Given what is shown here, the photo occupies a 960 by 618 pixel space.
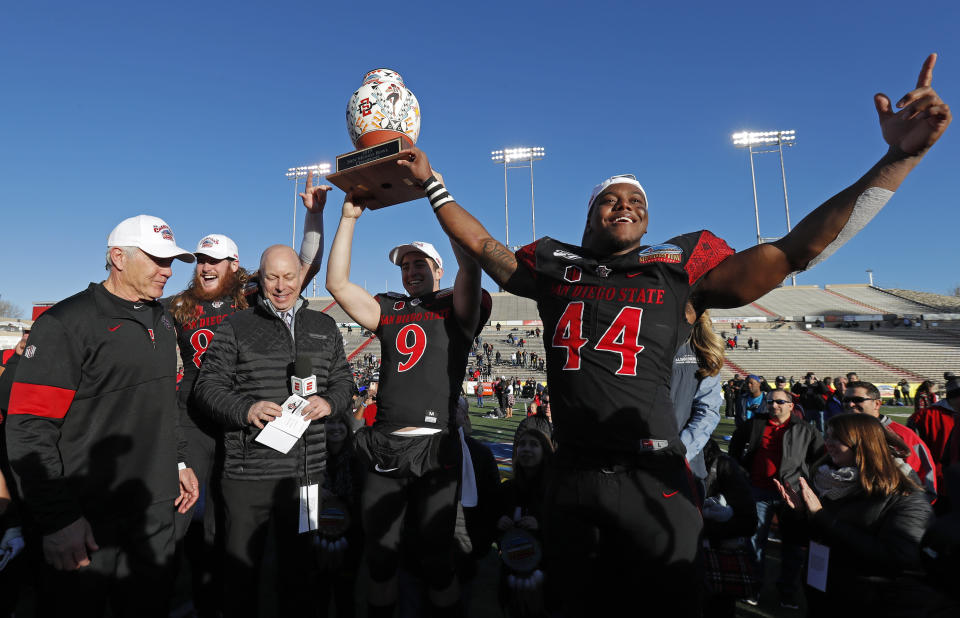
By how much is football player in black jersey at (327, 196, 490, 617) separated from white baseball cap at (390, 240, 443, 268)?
0.03 metres

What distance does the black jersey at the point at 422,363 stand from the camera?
307 cm

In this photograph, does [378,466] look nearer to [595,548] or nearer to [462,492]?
[462,492]

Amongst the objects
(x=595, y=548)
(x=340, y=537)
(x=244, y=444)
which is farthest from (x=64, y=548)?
(x=595, y=548)

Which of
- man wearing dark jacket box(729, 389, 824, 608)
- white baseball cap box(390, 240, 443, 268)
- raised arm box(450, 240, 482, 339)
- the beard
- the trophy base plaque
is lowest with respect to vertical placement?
man wearing dark jacket box(729, 389, 824, 608)

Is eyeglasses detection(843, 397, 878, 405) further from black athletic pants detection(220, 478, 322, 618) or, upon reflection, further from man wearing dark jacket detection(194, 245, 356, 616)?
black athletic pants detection(220, 478, 322, 618)

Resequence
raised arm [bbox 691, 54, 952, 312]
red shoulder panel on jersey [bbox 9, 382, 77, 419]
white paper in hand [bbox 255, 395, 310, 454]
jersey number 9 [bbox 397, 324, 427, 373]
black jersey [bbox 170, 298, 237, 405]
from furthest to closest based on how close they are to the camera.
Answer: black jersey [bbox 170, 298, 237, 405]
jersey number 9 [bbox 397, 324, 427, 373]
white paper in hand [bbox 255, 395, 310, 454]
red shoulder panel on jersey [bbox 9, 382, 77, 419]
raised arm [bbox 691, 54, 952, 312]

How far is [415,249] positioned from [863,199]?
2489 mm

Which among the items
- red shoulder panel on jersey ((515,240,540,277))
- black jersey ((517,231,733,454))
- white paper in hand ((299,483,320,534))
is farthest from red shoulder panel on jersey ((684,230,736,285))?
white paper in hand ((299,483,320,534))

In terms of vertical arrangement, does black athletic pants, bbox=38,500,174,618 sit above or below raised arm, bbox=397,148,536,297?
below

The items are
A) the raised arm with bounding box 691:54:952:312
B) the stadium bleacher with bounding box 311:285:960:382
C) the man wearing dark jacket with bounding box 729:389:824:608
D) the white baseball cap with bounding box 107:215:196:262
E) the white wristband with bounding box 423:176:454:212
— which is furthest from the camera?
the stadium bleacher with bounding box 311:285:960:382

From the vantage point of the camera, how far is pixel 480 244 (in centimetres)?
242

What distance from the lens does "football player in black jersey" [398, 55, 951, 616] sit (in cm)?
180

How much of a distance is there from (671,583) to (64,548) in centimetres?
256

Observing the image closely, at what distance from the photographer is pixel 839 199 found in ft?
5.80
